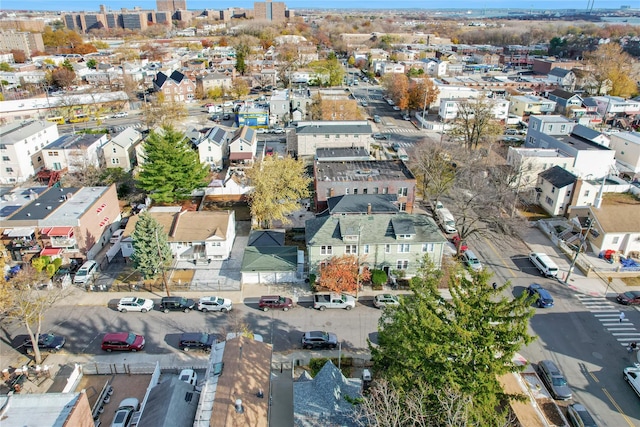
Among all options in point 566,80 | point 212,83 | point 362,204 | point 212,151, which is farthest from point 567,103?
point 212,83

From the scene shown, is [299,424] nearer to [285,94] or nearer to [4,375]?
[4,375]

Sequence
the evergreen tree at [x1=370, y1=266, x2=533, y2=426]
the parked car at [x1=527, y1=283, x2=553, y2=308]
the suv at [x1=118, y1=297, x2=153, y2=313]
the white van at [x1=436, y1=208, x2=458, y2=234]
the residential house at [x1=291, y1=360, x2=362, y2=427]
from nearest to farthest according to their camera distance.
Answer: the evergreen tree at [x1=370, y1=266, x2=533, y2=426] → the residential house at [x1=291, y1=360, x2=362, y2=427] → the suv at [x1=118, y1=297, x2=153, y2=313] → the parked car at [x1=527, y1=283, x2=553, y2=308] → the white van at [x1=436, y1=208, x2=458, y2=234]

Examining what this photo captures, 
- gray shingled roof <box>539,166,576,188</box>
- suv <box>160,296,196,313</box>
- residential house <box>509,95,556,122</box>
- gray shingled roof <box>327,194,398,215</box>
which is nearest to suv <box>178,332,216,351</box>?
suv <box>160,296,196,313</box>

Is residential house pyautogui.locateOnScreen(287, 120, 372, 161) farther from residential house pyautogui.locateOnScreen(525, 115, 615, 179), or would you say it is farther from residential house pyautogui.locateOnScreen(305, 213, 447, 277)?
residential house pyautogui.locateOnScreen(305, 213, 447, 277)

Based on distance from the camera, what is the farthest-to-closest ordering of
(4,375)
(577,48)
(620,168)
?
1. (577,48)
2. (620,168)
3. (4,375)

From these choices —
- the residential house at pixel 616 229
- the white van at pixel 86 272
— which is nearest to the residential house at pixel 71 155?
the white van at pixel 86 272

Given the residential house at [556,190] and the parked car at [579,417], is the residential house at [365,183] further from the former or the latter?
the parked car at [579,417]

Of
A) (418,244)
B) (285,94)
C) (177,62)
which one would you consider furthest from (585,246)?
(177,62)

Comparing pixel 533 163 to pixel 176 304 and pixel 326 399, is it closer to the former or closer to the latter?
pixel 326 399
